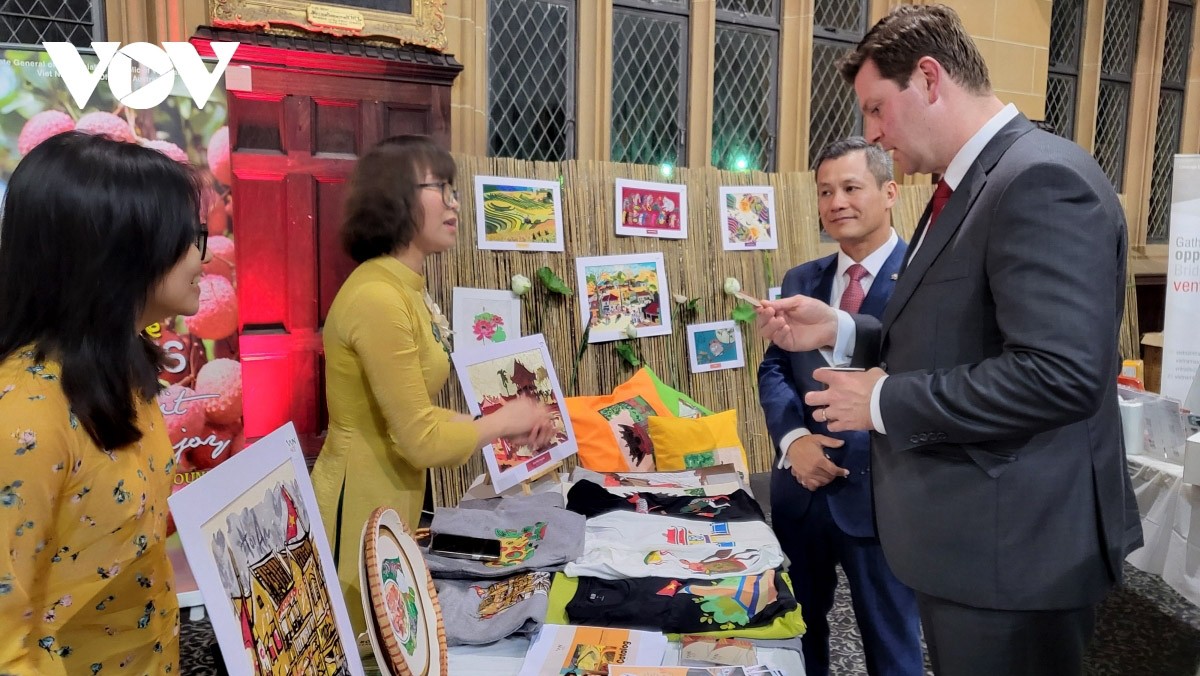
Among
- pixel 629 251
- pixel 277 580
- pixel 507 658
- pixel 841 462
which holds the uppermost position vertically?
pixel 629 251

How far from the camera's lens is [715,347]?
4258 millimetres

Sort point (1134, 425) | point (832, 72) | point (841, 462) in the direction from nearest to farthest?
point (841, 462) → point (1134, 425) → point (832, 72)

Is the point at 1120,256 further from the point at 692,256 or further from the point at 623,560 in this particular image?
the point at 692,256

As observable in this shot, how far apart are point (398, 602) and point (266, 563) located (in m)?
0.24

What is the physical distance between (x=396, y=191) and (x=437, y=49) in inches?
88.9

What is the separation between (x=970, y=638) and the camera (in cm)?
130

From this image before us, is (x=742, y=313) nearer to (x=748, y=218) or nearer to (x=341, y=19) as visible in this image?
(x=748, y=218)

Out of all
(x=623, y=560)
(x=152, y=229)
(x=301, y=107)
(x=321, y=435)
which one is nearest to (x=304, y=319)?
(x=321, y=435)

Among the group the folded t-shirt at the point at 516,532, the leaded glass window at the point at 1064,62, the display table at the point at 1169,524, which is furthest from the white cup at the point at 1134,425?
the leaded glass window at the point at 1064,62

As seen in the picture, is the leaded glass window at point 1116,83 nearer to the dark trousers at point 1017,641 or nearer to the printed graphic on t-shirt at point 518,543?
the dark trousers at point 1017,641

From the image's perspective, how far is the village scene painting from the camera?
83 cm

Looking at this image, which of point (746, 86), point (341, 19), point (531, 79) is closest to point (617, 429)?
point (341, 19)

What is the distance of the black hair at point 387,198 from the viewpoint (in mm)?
1878

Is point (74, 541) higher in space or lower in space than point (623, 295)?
lower
